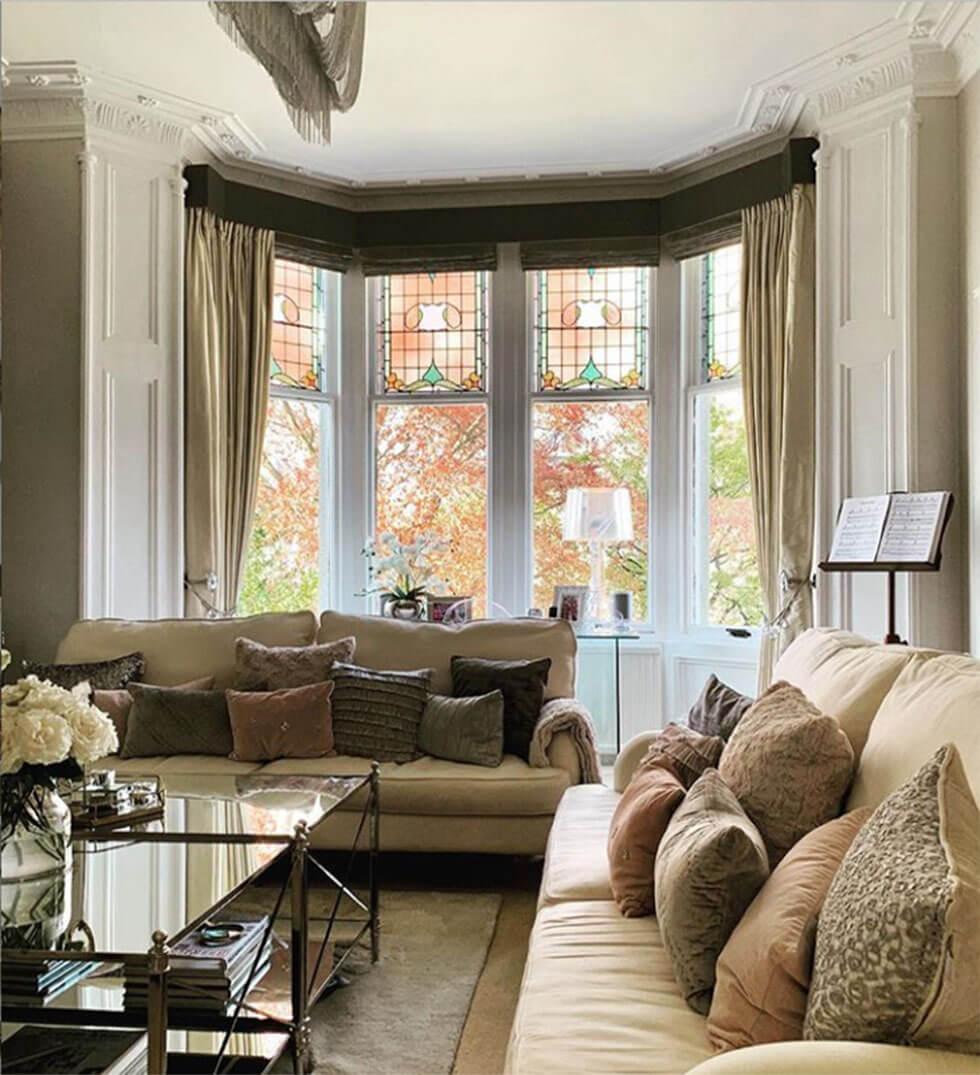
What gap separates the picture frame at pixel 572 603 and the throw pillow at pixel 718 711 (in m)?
2.40

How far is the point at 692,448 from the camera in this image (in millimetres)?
5555

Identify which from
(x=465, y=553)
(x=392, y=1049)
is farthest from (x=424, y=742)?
(x=465, y=553)

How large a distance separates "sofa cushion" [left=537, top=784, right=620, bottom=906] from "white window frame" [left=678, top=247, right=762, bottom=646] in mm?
2396

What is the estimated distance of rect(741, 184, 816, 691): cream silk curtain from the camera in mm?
4750

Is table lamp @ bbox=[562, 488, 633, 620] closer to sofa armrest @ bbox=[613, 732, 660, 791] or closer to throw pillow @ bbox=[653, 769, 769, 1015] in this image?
sofa armrest @ bbox=[613, 732, 660, 791]

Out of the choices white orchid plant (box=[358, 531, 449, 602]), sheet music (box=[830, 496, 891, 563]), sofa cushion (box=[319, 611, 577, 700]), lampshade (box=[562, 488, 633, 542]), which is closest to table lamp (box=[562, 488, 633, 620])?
lampshade (box=[562, 488, 633, 542])

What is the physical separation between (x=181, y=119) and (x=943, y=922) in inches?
196

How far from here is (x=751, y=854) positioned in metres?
1.65

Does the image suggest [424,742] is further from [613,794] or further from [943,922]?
[943,922]

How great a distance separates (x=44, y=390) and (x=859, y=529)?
3779 mm

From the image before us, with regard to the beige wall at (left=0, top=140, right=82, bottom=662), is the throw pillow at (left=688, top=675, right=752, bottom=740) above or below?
below

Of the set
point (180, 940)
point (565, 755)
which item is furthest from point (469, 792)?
point (180, 940)

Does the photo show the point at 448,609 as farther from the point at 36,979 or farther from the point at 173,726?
the point at 36,979

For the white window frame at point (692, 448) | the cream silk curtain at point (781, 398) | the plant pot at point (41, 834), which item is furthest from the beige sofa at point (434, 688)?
the white window frame at point (692, 448)
